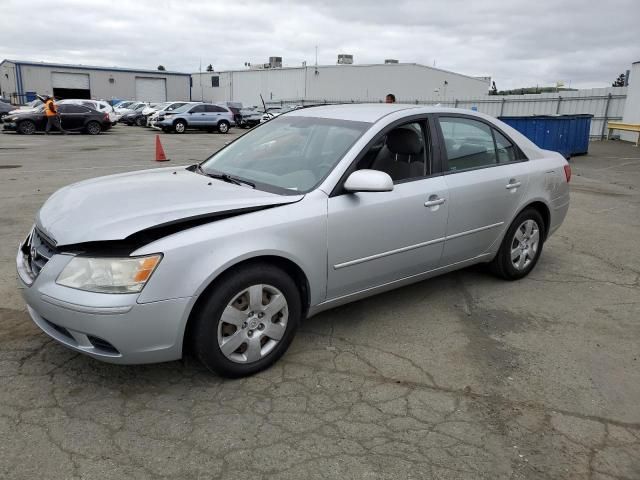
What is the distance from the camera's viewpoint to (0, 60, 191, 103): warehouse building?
5031 centimetres

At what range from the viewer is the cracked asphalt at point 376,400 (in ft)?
8.61

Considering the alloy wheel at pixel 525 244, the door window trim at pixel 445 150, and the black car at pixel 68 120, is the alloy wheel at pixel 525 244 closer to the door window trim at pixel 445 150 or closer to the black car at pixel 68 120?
the door window trim at pixel 445 150

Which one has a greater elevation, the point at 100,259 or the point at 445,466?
the point at 100,259

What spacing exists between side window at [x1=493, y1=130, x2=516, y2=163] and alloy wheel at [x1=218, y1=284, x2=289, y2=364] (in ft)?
8.63

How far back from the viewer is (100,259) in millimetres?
2873

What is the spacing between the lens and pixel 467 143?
4617 mm

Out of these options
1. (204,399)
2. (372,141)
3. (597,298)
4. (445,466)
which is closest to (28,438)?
(204,399)

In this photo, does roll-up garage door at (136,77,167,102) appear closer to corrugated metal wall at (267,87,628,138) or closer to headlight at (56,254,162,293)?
corrugated metal wall at (267,87,628,138)

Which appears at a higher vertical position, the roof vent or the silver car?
the roof vent

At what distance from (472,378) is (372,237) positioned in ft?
3.68

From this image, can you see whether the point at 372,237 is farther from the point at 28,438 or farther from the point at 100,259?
the point at 28,438

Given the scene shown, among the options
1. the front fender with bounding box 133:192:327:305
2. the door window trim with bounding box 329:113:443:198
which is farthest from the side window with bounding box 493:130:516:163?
the front fender with bounding box 133:192:327:305

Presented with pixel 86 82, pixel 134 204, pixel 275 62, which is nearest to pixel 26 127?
pixel 134 204

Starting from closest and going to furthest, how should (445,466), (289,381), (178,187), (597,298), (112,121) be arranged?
(445,466) → (289,381) → (178,187) → (597,298) → (112,121)
